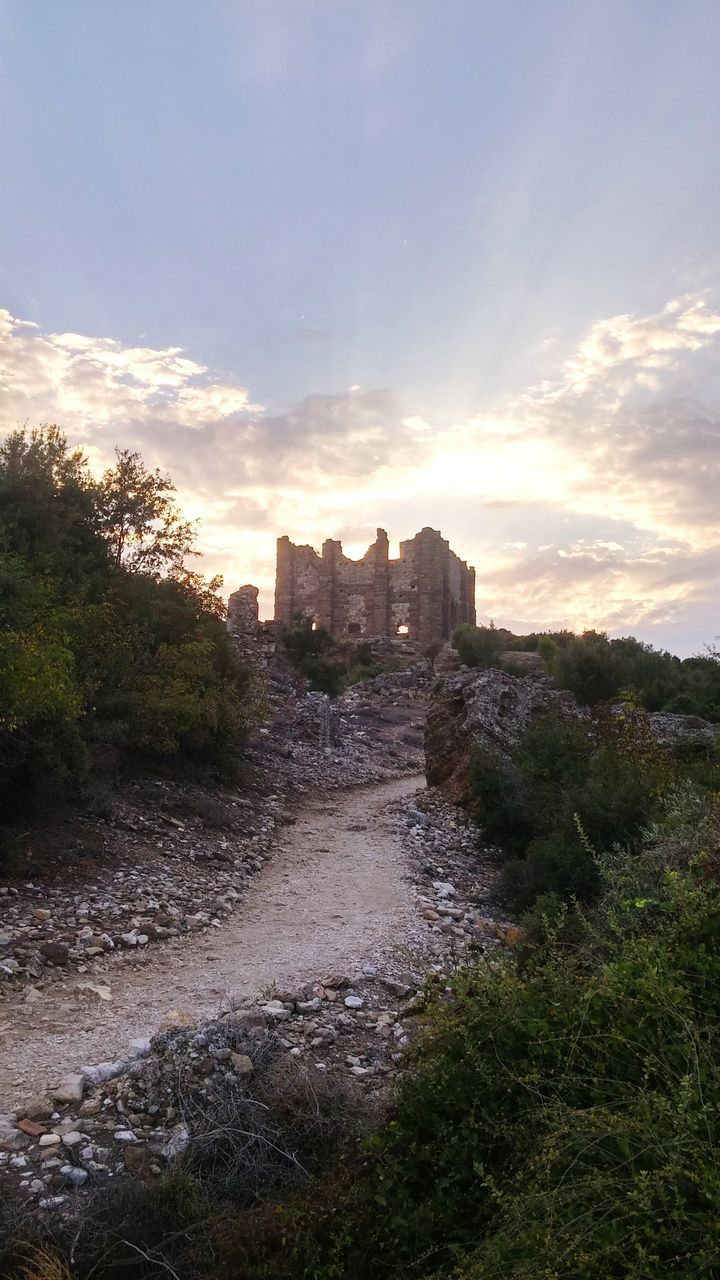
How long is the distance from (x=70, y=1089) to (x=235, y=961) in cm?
217

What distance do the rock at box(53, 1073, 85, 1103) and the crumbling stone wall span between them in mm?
39802

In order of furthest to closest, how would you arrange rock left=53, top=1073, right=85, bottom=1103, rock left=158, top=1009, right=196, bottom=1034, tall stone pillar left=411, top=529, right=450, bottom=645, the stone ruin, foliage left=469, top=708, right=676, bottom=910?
the stone ruin → tall stone pillar left=411, top=529, right=450, bottom=645 → foliage left=469, top=708, right=676, bottom=910 → rock left=158, top=1009, right=196, bottom=1034 → rock left=53, top=1073, right=85, bottom=1103

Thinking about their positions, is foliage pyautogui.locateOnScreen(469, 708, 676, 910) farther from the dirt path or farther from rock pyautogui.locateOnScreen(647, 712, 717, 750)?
the dirt path

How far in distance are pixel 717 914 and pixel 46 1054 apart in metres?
3.72

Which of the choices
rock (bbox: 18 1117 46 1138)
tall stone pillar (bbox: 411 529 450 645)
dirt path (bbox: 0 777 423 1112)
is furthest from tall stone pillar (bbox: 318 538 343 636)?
rock (bbox: 18 1117 46 1138)

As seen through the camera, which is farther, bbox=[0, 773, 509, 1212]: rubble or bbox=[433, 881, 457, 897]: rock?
bbox=[433, 881, 457, 897]: rock

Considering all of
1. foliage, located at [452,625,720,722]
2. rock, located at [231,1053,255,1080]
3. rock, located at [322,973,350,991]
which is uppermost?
foliage, located at [452,625,720,722]

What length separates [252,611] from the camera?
130 feet

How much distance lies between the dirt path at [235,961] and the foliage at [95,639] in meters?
2.62

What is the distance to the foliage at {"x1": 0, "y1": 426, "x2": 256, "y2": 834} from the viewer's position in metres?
8.15

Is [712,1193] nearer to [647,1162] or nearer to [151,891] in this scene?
[647,1162]

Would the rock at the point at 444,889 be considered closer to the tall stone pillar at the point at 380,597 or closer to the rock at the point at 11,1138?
the rock at the point at 11,1138

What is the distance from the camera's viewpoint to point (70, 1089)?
4.01 metres

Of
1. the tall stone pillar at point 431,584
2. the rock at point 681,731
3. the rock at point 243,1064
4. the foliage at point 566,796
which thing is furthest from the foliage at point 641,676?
the tall stone pillar at point 431,584
